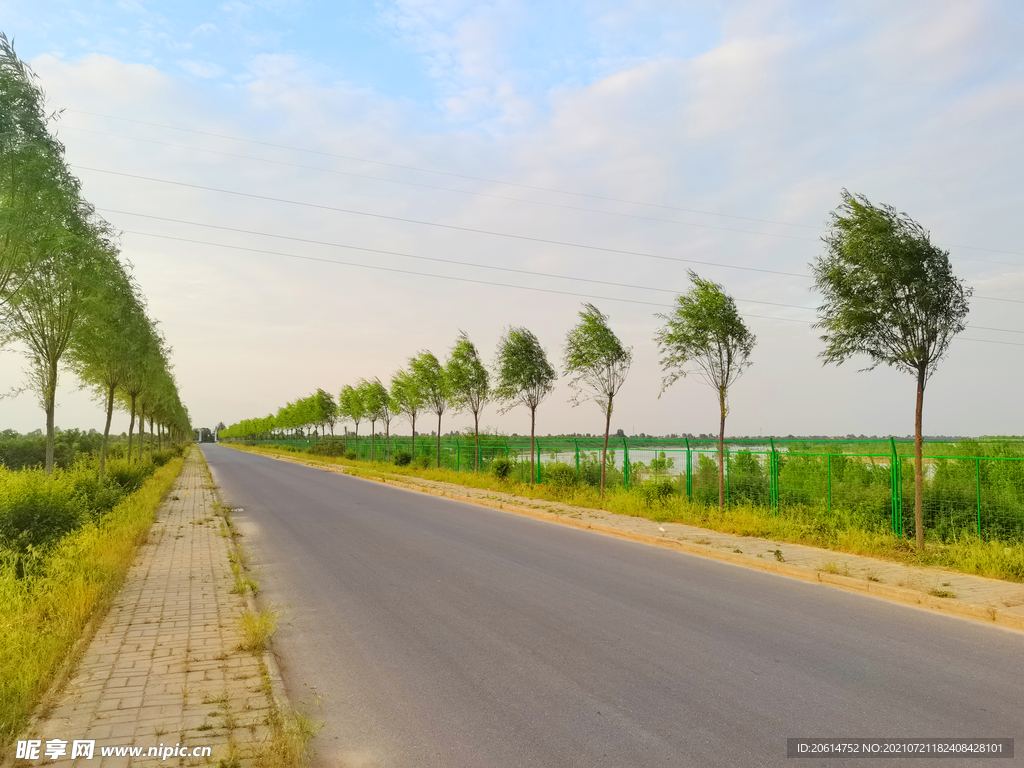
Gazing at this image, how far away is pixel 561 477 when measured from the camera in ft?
72.0

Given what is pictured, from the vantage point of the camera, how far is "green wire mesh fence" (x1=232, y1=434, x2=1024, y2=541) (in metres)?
11.0

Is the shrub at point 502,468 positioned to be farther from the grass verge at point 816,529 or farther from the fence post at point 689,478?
the fence post at point 689,478

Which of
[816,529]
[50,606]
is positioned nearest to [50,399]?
[50,606]

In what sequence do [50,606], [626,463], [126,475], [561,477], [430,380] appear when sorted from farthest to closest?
[430,380], [561,477], [626,463], [126,475], [50,606]

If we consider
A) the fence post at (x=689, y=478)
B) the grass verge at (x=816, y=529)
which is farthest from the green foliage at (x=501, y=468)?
the fence post at (x=689, y=478)

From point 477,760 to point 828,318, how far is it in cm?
1003

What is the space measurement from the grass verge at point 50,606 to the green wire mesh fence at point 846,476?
11929 mm

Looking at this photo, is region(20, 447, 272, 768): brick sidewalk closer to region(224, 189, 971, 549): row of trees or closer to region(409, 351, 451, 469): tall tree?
region(224, 189, 971, 549): row of trees

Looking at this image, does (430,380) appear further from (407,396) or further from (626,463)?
(626,463)

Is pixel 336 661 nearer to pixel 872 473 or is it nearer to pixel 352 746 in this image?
pixel 352 746

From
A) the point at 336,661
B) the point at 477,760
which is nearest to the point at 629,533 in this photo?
the point at 336,661

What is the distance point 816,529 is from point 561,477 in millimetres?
10469

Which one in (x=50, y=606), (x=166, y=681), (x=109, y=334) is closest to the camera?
(x=166, y=681)

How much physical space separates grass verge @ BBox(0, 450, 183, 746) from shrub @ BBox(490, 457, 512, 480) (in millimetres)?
15678
